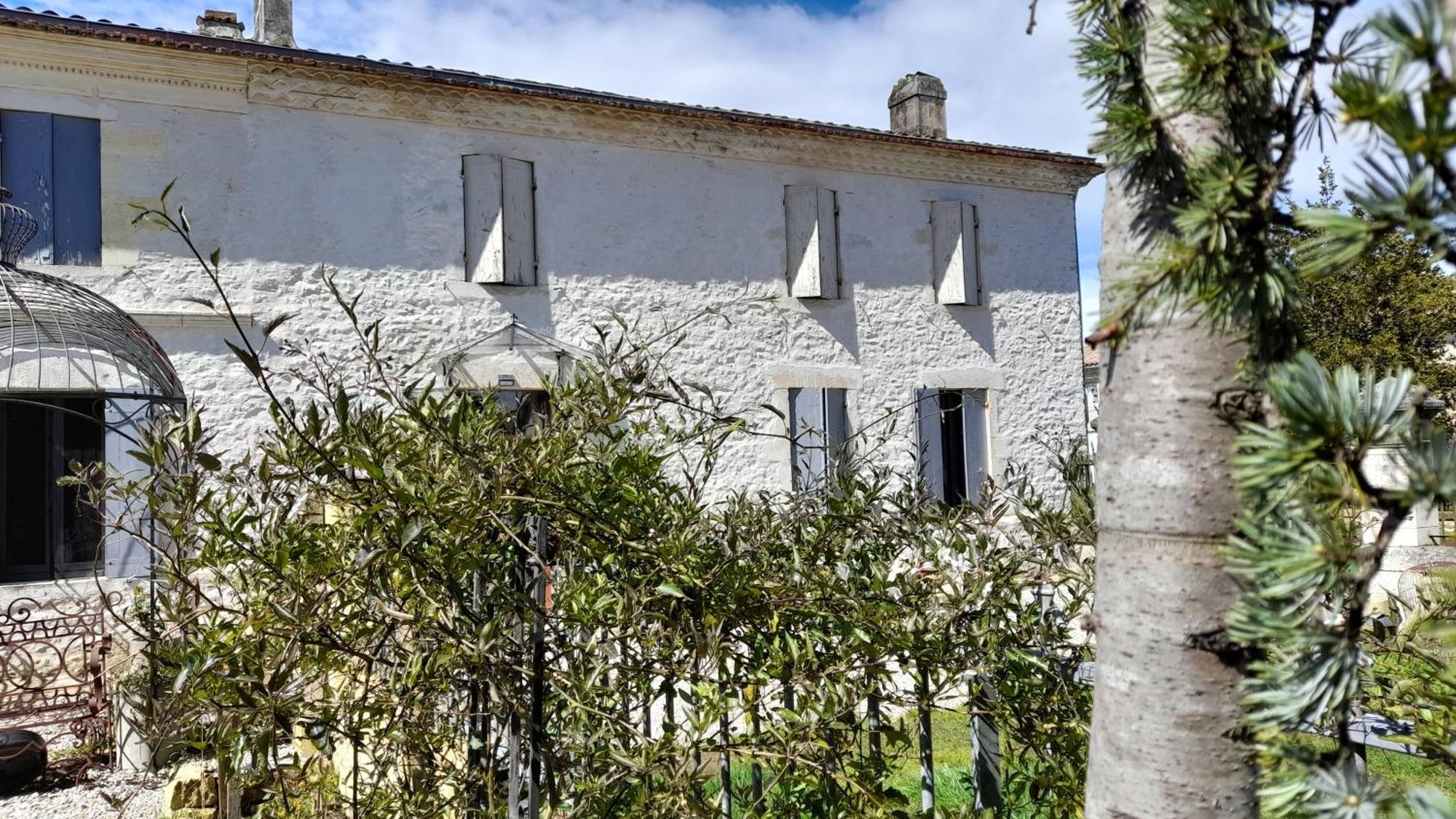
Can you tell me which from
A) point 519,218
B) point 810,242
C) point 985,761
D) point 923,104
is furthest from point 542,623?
point 923,104

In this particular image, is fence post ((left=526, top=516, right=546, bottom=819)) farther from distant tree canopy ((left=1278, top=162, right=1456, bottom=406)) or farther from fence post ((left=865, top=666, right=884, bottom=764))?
distant tree canopy ((left=1278, top=162, right=1456, bottom=406))

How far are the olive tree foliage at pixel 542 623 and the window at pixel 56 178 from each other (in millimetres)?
8279

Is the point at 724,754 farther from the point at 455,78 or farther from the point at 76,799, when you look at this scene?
the point at 455,78

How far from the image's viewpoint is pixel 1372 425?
0.80 metres

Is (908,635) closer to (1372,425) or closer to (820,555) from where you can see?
(820,555)

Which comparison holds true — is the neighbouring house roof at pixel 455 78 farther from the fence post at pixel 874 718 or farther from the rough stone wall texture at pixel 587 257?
the fence post at pixel 874 718

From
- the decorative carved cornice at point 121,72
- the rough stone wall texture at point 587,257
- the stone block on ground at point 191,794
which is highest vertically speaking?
the decorative carved cornice at point 121,72

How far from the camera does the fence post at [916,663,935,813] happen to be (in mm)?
1995

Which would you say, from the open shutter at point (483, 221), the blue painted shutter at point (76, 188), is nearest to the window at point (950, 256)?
the open shutter at point (483, 221)

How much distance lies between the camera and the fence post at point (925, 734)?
200 centimetres

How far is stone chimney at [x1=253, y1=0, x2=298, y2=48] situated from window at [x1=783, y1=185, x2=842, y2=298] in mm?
5904

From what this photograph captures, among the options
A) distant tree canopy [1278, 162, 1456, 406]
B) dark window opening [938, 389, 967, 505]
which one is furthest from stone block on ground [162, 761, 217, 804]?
distant tree canopy [1278, 162, 1456, 406]

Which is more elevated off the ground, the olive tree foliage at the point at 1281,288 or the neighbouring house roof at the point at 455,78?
the neighbouring house roof at the point at 455,78

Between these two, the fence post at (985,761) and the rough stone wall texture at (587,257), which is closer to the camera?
the fence post at (985,761)
